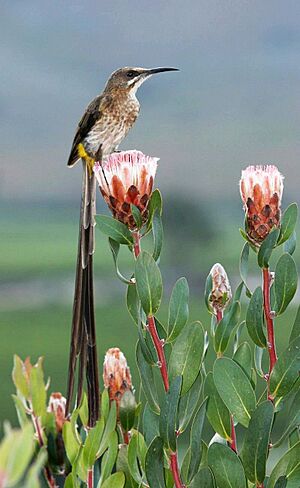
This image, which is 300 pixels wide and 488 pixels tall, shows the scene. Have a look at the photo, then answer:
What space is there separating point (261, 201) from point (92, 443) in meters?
0.27

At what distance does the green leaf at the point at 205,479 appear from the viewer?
62 centimetres

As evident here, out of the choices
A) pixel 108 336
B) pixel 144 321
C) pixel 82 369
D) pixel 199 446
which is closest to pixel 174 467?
pixel 199 446

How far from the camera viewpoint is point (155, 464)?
0.63m

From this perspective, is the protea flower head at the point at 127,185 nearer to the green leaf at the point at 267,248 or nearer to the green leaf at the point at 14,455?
the green leaf at the point at 267,248

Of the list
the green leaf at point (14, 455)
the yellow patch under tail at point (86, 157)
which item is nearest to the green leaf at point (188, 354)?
the green leaf at point (14, 455)

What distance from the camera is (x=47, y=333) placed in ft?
9.04

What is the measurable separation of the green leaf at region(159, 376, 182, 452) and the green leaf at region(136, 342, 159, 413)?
0.24 ft

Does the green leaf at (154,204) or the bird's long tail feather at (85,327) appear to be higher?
the green leaf at (154,204)

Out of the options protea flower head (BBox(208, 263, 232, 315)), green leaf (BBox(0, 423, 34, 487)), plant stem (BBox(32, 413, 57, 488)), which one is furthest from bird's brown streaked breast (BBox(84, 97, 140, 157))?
green leaf (BBox(0, 423, 34, 487))

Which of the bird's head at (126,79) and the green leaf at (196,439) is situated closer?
the green leaf at (196,439)

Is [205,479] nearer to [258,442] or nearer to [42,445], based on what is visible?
[258,442]

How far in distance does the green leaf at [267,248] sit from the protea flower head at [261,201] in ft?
0.07

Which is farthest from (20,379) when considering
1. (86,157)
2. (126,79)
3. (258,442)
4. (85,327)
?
(126,79)

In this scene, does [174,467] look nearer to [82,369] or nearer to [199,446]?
[199,446]
